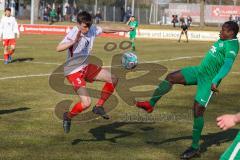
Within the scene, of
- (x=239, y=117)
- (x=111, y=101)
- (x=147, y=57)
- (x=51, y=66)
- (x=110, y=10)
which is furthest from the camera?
(x=110, y=10)

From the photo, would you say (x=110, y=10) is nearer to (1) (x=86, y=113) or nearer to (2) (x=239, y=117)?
(1) (x=86, y=113)

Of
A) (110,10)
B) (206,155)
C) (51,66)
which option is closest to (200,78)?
(206,155)

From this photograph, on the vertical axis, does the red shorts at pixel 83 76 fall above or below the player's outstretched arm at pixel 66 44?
below

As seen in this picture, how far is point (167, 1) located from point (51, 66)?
68.4 metres

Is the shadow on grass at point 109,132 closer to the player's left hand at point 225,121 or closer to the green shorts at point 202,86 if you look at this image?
the green shorts at point 202,86

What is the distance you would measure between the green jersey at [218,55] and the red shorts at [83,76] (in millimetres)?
2076

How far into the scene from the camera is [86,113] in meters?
13.5

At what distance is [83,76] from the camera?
414 inches

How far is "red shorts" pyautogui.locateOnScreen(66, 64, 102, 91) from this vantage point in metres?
10.4

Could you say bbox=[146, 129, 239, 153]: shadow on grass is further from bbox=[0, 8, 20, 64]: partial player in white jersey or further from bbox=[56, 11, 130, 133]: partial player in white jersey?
bbox=[0, 8, 20, 64]: partial player in white jersey

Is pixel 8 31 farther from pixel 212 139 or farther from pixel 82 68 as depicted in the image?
pixel 212 139

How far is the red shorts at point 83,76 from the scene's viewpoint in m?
10.4

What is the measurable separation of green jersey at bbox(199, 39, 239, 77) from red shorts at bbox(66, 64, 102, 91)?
2076 millimetres

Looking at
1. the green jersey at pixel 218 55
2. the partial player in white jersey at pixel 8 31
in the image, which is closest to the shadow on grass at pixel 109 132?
the green jersey at pixel 218 55
